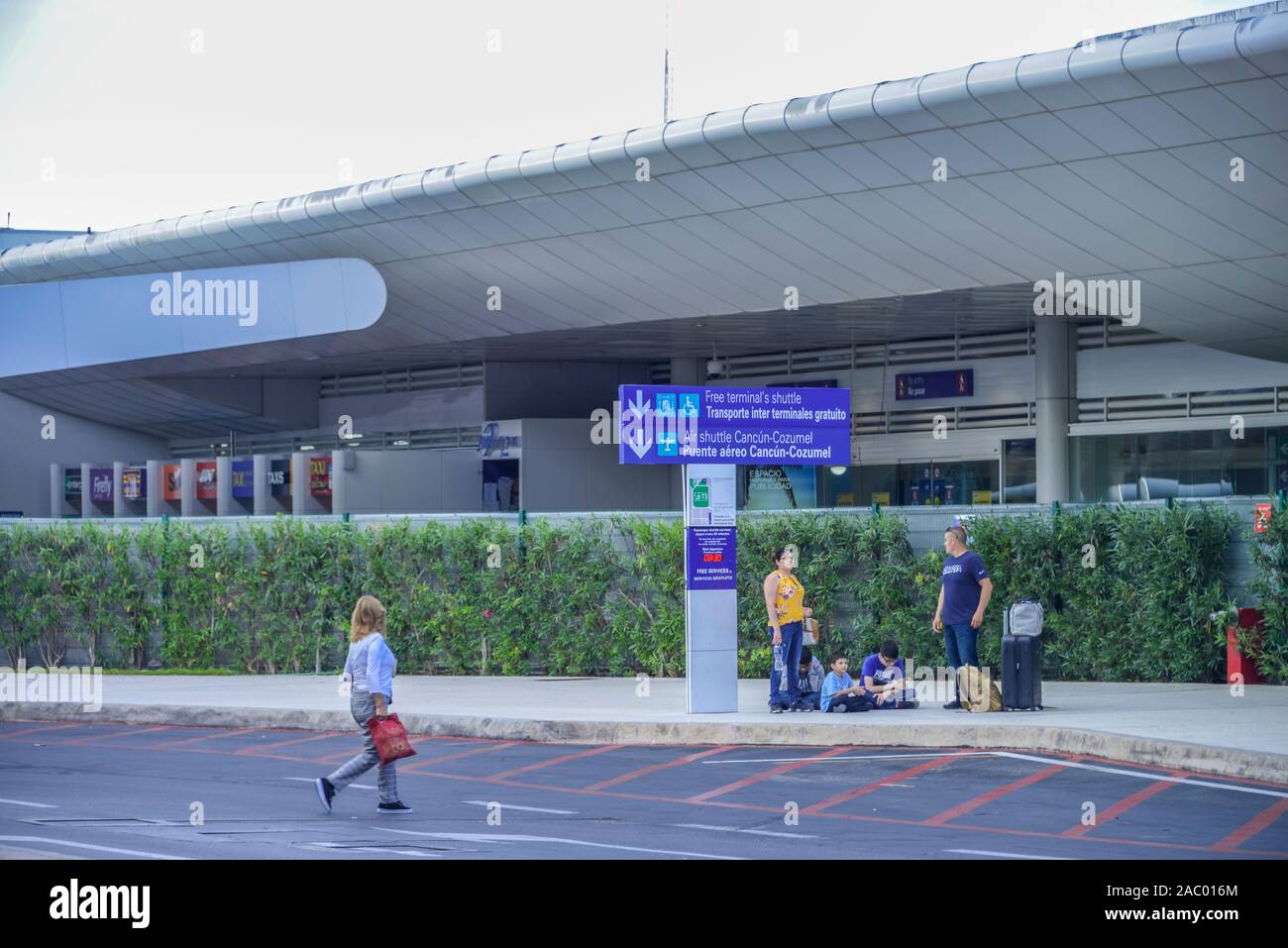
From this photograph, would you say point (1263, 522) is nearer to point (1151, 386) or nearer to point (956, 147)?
point (956, 147)

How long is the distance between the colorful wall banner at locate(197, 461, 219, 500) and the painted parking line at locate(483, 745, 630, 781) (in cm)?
2114

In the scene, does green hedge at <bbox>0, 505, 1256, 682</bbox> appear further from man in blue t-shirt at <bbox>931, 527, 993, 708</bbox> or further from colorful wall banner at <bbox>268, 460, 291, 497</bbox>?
colorful wall banner at <bbox>268, 460, 291, 497</bbox>

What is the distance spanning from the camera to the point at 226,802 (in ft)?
38.4

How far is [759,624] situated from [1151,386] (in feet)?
38.1

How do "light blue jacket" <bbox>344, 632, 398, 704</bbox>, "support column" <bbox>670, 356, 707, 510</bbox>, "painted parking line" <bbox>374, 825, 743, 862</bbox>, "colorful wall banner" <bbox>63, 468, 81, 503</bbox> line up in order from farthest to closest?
"colorful wall banner" <bbox>63, 468, 81, 503</bbox>
"support column" <bbox>670, 356, 707, 510</bbox>
"light blue jacket" <bbox>344, 632, 398, 704</bbox>
"painted parking line" <bbox>374, 825, 743, 862</bbox>

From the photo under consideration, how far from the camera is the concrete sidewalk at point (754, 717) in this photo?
13.3m

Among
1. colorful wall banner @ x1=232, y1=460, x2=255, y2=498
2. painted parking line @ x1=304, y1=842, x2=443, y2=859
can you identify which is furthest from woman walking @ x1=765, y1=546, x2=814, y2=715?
colorful wall banner @ x1=232, y1=460, x2=255, y2=498

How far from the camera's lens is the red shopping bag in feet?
36.7

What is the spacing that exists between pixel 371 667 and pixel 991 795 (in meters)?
4.46

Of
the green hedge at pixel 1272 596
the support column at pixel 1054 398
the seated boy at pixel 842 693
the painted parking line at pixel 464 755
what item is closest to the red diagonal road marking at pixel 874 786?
the seated boy at pixel 842 693

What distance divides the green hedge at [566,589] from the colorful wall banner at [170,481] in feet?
33.0

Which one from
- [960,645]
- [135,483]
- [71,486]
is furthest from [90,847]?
[71,486]

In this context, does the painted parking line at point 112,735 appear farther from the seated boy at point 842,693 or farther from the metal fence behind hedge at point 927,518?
the seated boy at point 842,693

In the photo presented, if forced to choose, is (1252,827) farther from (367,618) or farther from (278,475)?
(278,475)
